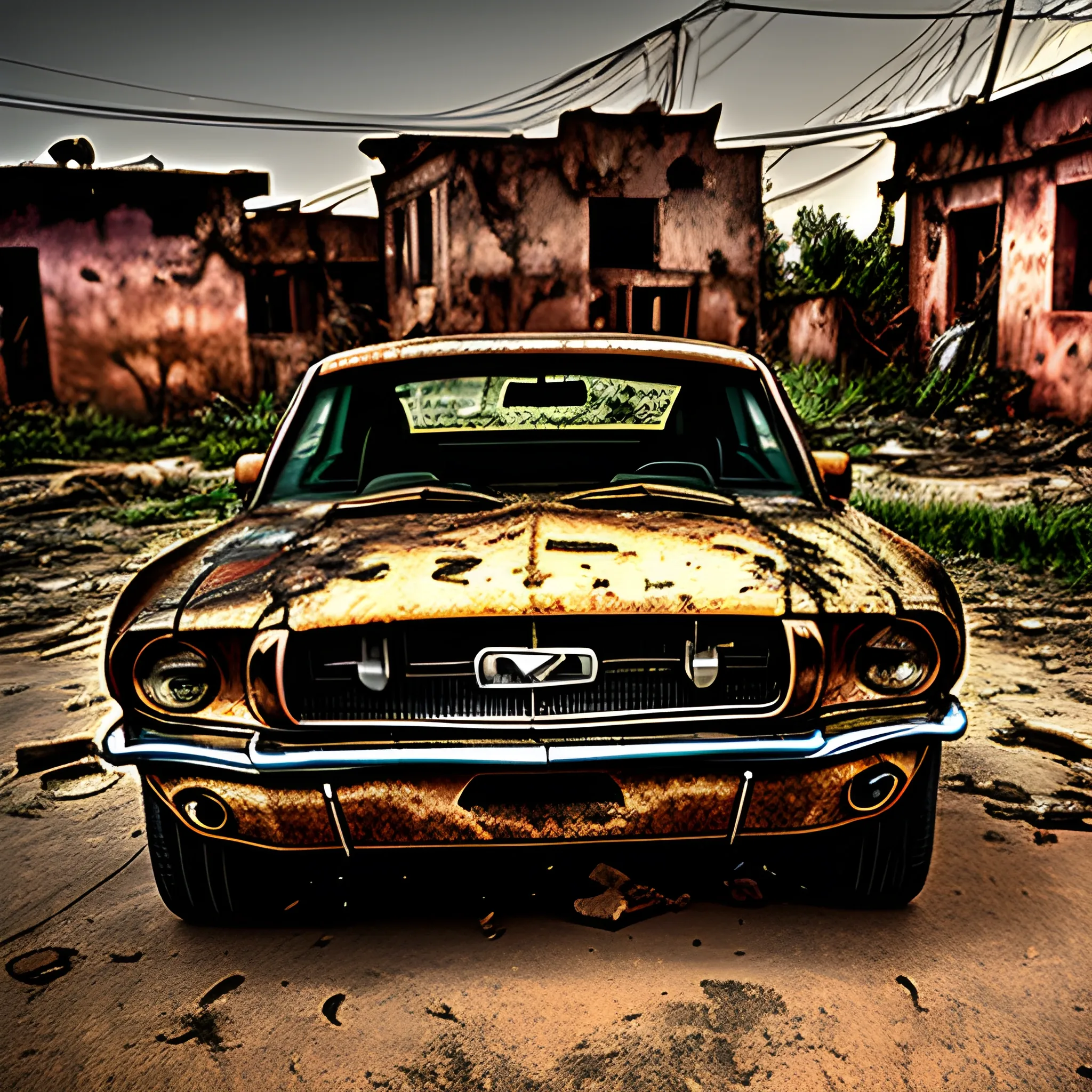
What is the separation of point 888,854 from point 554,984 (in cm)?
81

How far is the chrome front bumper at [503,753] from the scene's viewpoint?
6.69ft

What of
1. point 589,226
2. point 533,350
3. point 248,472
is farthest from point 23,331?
point 533,350

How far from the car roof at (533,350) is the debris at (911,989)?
5.72 ft

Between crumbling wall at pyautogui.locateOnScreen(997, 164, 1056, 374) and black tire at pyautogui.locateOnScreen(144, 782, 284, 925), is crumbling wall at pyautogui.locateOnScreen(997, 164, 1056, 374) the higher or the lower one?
the higher one

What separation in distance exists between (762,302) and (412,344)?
1378cm

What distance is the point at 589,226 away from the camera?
597 inches

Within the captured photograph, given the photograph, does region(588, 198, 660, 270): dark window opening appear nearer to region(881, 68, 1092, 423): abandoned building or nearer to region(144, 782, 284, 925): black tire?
region(881, 68, 1092, 423): abandoned building

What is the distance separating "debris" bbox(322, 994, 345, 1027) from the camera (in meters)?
2.10

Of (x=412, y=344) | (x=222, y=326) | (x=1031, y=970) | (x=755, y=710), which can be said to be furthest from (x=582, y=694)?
(x=222, y=326)

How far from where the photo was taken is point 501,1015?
2094mm

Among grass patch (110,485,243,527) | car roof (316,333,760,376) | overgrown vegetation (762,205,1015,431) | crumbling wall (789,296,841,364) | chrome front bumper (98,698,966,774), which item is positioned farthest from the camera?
crumbling wall (789,296,841,364)

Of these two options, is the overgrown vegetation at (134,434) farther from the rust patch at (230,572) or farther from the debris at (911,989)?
the debris at (911,989)

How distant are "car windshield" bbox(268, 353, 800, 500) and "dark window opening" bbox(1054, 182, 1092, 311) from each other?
1073 centimetres

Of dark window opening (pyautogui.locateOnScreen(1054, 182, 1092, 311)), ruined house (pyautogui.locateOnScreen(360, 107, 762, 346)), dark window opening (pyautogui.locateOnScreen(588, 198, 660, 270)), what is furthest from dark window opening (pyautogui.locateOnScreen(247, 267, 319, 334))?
dark window opening (pyautogui.locateOnScreen(1054, 182, 1092, 311))
